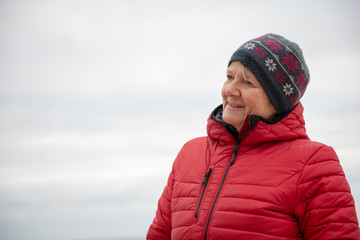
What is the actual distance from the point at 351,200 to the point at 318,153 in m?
0.32

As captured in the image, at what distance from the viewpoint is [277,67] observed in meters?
2.67

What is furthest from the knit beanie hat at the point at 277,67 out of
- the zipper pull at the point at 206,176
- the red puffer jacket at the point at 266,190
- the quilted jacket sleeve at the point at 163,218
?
the quilted jacket sleeve at the point at 163,218

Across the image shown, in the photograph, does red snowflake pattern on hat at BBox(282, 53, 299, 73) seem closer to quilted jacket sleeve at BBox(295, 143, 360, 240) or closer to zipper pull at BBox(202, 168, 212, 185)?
quilted jacket sleeve at BBox(295, 143, 360, 240)

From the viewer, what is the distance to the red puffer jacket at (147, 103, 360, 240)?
2.25 m

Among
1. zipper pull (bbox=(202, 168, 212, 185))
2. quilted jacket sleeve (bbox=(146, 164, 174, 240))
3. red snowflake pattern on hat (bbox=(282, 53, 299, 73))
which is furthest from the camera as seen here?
quilted jacket sleeve (bbox=(146, 164, 174, 240))

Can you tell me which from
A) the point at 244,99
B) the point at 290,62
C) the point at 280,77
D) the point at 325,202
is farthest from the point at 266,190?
the point at 290,62

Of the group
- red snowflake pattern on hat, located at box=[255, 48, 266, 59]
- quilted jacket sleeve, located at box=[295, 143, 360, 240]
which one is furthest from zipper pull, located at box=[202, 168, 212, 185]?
red snowflake pattern on hat, located at box=[255, 48, 266, 59]

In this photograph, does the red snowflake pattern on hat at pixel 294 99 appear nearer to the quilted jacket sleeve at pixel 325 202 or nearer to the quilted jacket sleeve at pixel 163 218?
the quilted jacket sleeve at pixel 325 202

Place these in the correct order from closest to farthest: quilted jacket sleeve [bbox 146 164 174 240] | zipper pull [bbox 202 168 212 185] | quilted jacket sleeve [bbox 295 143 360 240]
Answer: quilted jacket sleeve [bbox 295 143 360 240] → zipper pull [bbox 202 168 212 185] → quilted jacket sleeve [bbox 146 164 174 240]

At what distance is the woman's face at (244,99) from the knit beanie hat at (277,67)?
0.04 meters

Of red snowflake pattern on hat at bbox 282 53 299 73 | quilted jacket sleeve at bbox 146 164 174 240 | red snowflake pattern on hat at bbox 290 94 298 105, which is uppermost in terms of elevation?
red snowflake pattern on hat at bbox 282 53 299 73

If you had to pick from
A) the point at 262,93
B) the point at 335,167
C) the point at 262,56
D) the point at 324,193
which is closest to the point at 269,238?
the point at 324,193

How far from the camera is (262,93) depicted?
2666 millimetres

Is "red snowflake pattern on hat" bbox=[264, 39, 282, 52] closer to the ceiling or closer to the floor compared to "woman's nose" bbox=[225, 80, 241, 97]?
closer to the ceiling
